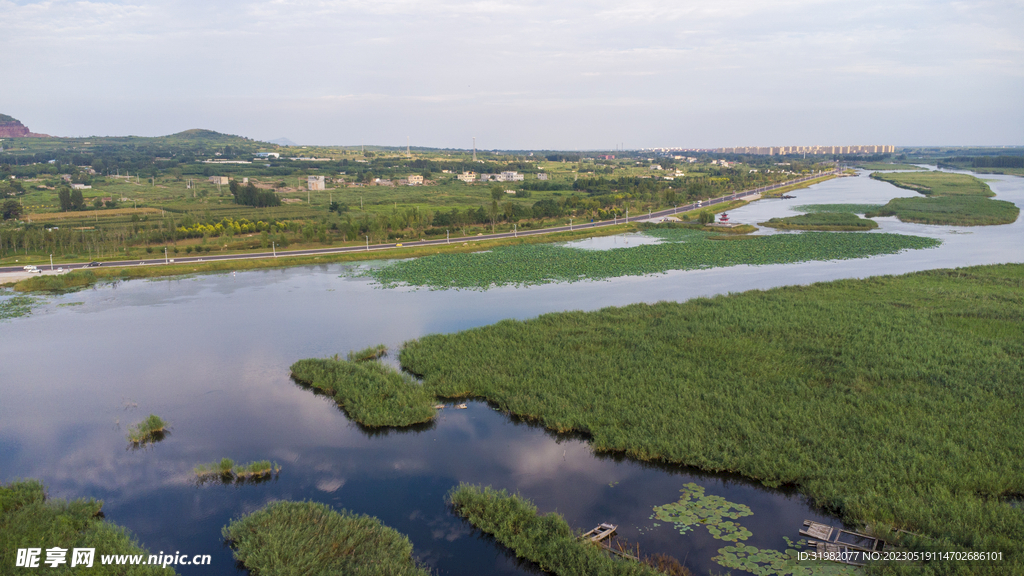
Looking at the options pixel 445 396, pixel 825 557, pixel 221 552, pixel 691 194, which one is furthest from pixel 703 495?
pixel 691 194

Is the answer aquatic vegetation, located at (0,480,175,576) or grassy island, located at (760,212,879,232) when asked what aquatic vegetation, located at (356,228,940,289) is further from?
aquatic vegetation, located at (0,480,175,576)

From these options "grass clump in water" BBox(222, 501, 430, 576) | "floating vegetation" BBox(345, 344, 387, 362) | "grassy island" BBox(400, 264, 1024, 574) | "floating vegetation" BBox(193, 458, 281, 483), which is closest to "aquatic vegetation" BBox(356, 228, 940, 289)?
"grassy island" BBox(400, 264, 1024, 574)

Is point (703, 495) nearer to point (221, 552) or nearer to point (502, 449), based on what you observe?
point (502, 449)

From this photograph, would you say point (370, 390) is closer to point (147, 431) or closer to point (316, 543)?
point (147, 431)

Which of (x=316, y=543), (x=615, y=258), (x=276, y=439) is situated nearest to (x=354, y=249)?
(x=615, y=258)

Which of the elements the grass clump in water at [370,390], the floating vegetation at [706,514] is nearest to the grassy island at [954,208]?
the floating vegetation at [706,514]

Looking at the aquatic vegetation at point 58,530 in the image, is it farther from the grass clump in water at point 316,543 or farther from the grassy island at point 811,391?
the grassy island at point 811,391

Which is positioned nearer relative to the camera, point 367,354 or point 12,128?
point 367,354
